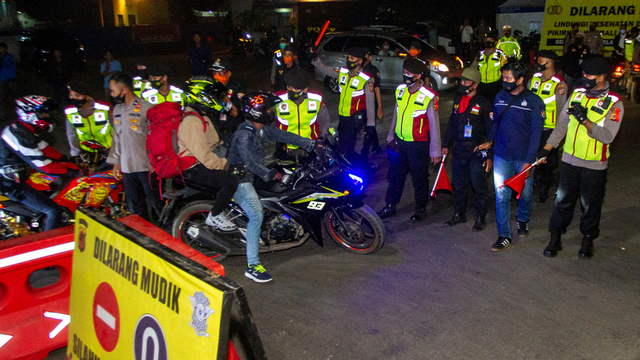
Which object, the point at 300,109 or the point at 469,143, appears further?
the point at 300,109

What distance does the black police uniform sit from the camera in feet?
18.3

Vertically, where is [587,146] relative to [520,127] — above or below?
below

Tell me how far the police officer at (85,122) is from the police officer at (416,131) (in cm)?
364

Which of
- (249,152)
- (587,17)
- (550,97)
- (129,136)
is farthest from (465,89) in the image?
(587,17)

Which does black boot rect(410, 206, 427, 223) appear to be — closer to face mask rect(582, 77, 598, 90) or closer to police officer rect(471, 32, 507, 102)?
face mask rect(582, 77, 598, 90)

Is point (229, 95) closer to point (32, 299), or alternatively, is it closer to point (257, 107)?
point (257, 107)

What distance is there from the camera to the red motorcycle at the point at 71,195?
16.6 ft

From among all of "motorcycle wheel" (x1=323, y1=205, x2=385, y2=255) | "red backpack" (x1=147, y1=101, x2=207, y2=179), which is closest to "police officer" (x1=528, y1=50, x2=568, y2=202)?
"motorcycle wheel" (x1=323, y1=205, x2=385, y2=255)

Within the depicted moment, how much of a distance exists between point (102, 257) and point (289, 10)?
30586 millimetres

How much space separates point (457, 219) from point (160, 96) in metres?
4.55

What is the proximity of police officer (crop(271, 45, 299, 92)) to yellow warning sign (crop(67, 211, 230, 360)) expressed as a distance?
5170 millimetres

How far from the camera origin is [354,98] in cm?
735

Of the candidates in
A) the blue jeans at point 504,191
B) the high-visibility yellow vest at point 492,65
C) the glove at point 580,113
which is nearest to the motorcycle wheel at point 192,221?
the blue jeans at point 504,191

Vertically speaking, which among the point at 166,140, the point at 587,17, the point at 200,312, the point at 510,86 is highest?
the point at 587,17
